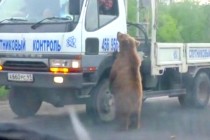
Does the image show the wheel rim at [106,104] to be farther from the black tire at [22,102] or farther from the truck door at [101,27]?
the black tire at [22,102]

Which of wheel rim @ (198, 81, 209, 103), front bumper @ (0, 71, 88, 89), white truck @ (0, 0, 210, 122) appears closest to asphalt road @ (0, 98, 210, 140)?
wheel rim @ (198, 81, 209, 103)

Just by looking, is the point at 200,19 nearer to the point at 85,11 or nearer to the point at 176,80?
the point at 176,80

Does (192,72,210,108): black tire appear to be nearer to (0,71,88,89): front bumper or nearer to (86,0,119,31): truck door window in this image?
(86,0,119,31): truck door window

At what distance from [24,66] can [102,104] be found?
1.41 metres

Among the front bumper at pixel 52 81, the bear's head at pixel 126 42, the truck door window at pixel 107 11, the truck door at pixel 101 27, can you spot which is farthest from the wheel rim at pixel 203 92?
the front bumper at pixel 52 81

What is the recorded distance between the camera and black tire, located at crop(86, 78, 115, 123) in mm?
9922

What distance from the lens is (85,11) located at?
9.57 meters

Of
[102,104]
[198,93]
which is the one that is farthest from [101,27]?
[198,93]

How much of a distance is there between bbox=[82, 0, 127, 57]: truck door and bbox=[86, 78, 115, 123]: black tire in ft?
1.94

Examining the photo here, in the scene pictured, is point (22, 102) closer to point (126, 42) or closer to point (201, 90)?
point (126, 42)

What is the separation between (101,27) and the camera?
985 centimetres

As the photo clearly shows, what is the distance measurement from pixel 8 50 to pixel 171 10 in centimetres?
1521

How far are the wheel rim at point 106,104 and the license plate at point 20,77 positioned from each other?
3.83 feet

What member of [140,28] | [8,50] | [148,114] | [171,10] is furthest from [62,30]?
[171,10]
